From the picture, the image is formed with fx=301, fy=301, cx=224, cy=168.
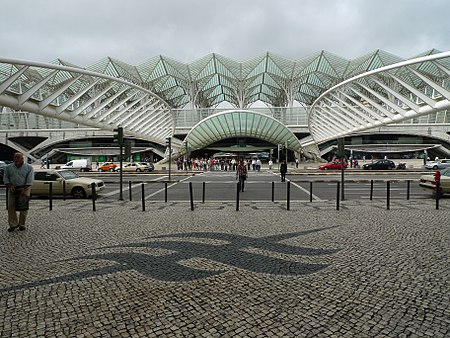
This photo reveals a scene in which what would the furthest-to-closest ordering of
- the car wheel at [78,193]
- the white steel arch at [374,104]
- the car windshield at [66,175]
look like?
the white steel arch at [374,104] → the car windshield at [66,175] → the car wheel at [78,193]

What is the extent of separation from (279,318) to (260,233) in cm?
355

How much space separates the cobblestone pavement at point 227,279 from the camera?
9.14 feet

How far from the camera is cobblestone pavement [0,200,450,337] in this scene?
9.14 feet

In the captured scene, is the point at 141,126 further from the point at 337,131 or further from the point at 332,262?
the point at 332,262

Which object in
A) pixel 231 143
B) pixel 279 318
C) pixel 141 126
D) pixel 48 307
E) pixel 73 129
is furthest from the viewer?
pixel 73 129

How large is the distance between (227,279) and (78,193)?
37.7 feet

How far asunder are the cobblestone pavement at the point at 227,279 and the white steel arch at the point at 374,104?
15721mm

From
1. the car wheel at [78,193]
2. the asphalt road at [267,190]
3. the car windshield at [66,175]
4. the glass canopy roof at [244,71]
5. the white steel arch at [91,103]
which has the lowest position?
the asphalt road at [267,190]

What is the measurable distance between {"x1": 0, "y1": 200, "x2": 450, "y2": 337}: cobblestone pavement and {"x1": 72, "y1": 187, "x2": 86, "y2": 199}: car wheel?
6350mm

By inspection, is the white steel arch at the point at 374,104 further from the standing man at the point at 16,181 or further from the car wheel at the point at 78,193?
the standing man at the point at 16,181

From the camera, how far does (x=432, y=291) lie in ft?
11.4

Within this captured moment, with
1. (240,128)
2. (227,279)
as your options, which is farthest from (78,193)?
(240,128)

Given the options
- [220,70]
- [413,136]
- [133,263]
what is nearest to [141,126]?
[133,263]

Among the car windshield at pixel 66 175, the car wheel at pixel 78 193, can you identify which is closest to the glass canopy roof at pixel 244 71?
the car windshield at pixel 66 175
